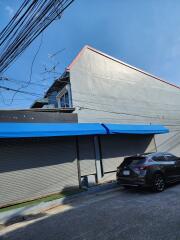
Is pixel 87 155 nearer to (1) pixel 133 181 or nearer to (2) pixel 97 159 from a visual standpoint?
(2) pixel 97 159

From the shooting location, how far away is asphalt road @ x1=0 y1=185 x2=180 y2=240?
5703mm

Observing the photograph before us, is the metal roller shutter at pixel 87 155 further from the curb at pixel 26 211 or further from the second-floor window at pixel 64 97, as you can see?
the curb at pixel 26 211

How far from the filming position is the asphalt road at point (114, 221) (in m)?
5.70

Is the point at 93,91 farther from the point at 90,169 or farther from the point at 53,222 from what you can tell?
the point at 53,222

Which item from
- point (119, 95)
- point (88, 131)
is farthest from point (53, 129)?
point (119, 95)

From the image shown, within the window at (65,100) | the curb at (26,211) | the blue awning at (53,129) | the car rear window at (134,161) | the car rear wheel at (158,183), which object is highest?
the window at (65,100)

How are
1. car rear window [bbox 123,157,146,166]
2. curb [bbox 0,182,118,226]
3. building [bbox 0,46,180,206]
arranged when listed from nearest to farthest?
curb [bbox 0,182,118,226], car rear window [bbox 123,157,146,166], building [bbox 0,46,180,206]

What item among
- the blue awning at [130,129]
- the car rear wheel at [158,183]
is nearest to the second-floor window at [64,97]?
the blue awning at [130,129]

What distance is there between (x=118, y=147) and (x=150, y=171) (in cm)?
541

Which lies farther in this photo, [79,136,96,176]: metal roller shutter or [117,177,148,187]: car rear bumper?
[79,136,96,176]: metal roller shutter

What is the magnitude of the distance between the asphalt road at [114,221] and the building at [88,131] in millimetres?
2788

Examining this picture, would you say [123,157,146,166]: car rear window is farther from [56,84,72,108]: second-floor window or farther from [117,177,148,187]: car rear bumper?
[56,84,72,108]: second-floor window

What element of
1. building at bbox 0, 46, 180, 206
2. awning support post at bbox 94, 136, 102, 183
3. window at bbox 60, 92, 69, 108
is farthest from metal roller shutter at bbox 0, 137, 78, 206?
window at bbox 60, 92, 69, 108

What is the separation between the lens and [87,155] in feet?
44.2
